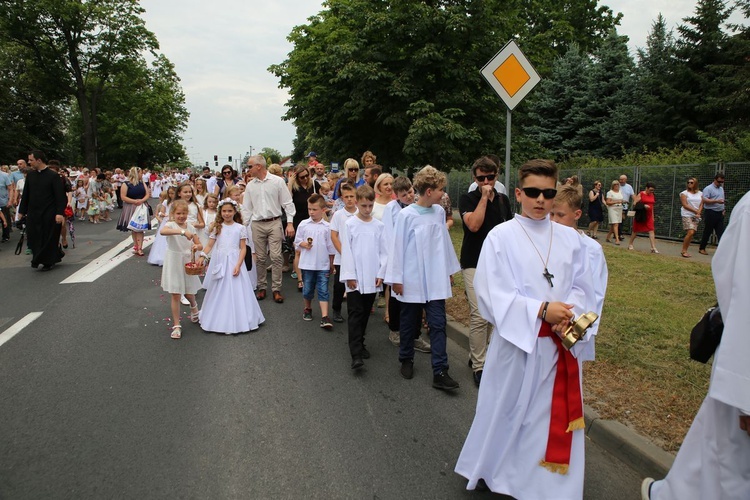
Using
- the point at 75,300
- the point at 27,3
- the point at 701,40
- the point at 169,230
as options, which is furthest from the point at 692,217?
the point at 27,3

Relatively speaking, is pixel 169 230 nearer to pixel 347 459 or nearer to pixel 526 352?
pixel 347 459

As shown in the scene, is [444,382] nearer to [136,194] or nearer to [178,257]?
[178,257]

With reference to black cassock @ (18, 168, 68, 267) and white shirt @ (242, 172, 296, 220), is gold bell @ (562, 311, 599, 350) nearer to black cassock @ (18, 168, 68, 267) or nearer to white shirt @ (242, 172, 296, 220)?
white shirt @ (242, 172, 296, 220)

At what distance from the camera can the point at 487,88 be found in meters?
17.2

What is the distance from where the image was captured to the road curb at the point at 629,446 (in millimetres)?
3400

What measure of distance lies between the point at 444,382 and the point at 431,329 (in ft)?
1.57

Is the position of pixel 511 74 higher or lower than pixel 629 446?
higher

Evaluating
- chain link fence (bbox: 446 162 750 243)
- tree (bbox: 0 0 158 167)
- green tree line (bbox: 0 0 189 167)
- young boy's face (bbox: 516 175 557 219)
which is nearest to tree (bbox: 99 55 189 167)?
green tree line (bbox: 0 0 189 167)

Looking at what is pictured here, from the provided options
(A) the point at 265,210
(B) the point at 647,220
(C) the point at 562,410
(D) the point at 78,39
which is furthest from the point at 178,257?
(D) the point at 78,39

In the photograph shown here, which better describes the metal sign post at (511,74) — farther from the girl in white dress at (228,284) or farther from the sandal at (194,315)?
the sandal at (194,315)

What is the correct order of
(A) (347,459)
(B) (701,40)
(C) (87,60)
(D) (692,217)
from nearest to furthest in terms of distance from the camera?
(A) (347,459)
(D) (692,217)
(B) (701,40)
(C) (87,60)

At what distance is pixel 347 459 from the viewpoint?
3.56 meters

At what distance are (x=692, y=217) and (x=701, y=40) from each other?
54.7 feet

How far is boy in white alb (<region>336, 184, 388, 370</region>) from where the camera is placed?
5445mm
